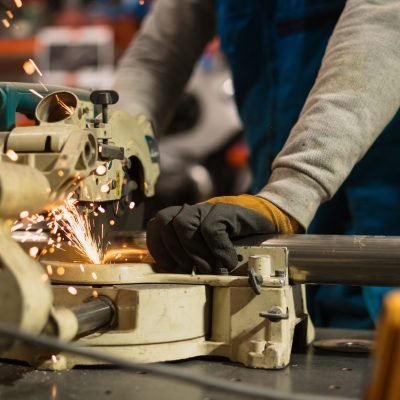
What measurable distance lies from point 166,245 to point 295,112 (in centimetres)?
87

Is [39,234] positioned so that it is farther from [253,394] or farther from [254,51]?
[254,51]

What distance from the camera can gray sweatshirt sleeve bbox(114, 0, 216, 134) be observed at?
220 cm

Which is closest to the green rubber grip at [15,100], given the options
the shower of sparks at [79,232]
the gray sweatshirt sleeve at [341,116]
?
the shower of sparks at [79,232]

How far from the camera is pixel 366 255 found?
4.32ft

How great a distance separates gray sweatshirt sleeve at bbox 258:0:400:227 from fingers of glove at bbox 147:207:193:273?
0.70 feet

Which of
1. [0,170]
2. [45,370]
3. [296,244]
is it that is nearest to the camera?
[0,170]

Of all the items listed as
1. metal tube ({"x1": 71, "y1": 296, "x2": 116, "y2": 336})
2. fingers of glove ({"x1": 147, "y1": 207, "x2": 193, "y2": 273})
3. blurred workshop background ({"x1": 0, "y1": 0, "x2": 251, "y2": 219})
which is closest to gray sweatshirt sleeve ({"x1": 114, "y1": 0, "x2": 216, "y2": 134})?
blurred workshop background ({"x1": 0, "y1": 0, "x2": 251, "y2": 219})

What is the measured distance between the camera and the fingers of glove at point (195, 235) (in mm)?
1306

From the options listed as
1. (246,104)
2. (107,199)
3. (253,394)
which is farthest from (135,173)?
(253,394)

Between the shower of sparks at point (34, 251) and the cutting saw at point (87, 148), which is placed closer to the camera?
the cutting saw at point (87, 148)

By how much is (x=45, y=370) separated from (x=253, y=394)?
0.56m

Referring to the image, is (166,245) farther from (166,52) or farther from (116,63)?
(116,63)

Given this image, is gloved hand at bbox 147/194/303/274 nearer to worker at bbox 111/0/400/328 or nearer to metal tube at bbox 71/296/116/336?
worker at bbox 111/0/400/328

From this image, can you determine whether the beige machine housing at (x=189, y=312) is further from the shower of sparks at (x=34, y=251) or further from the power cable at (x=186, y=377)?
the power cable at (x=186, y=377)
